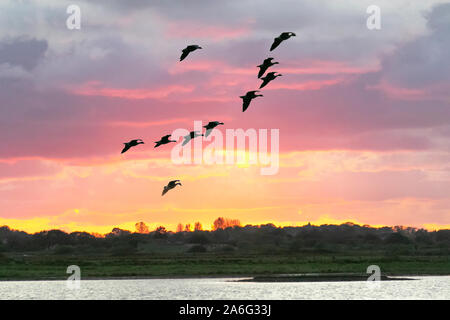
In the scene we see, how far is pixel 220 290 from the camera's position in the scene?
260 ft

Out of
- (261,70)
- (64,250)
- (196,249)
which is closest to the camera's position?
(261,70)

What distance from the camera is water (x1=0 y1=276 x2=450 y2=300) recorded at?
242ft

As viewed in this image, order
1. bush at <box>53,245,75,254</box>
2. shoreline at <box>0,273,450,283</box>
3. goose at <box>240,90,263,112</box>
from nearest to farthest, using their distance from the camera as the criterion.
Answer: goose at <box>240,90,263,112</box>, shoreline at <box>0,273,450,283</box>, bush at <box>53,245,75,254</box>

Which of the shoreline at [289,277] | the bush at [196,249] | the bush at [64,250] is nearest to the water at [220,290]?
the shoreline at [289,277]

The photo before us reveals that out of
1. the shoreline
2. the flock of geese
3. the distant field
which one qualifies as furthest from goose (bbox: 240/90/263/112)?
the distant field

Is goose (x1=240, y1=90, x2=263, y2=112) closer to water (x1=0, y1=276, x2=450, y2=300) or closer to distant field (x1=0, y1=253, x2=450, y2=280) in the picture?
water (x1=0, y1=276, x2=450, y2=300)

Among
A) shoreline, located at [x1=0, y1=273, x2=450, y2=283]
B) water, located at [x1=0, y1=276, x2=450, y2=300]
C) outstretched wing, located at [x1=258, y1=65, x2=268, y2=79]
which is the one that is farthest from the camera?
shoreline, located at [x1=0, y1=273, x2=450, y2=283]

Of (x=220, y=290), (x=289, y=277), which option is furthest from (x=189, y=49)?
(x=289, y=277)

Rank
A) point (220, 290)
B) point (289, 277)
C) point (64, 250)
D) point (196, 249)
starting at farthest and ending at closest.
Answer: point (196, 249) < point (64, 250) < point (289, 277) < point (220, 290)

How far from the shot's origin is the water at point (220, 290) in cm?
7388

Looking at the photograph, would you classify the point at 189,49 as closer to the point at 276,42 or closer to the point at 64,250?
the point at 276,42

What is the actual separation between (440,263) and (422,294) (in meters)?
51.3
